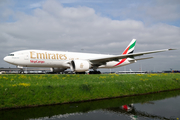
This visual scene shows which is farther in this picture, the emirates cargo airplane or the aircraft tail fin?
the aircraft tail fin

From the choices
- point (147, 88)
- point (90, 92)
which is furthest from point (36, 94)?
point (147, 88)

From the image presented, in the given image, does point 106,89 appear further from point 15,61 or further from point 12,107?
point 15,61

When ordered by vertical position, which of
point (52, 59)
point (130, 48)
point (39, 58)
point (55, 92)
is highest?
point (130, 48)

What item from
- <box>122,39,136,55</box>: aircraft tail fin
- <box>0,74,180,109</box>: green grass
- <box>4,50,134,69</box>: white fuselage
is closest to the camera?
<box>0,74,180,109</box>: green grass

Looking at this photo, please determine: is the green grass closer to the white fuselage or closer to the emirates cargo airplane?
the emirates cargo airplane

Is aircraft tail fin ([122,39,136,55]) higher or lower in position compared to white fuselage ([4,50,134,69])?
higher

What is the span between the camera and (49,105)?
993 centimetres

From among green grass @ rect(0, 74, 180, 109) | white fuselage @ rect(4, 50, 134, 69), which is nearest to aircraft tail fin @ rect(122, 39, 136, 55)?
white fuselage @ rect(4, 50, 134, 69)

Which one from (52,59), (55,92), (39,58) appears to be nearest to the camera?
(55,92)

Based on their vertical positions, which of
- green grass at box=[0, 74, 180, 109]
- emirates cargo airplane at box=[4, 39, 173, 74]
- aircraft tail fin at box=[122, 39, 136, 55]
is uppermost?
aircraft tail fin at box=[122, 39, 136, 55]

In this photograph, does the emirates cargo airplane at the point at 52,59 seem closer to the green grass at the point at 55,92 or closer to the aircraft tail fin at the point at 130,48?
the green grass at the point at 55,92

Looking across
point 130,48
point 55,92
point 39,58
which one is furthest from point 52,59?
point 130,48

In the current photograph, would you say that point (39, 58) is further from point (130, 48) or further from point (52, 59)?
point (130, 48)

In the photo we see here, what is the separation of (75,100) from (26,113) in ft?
12.1
